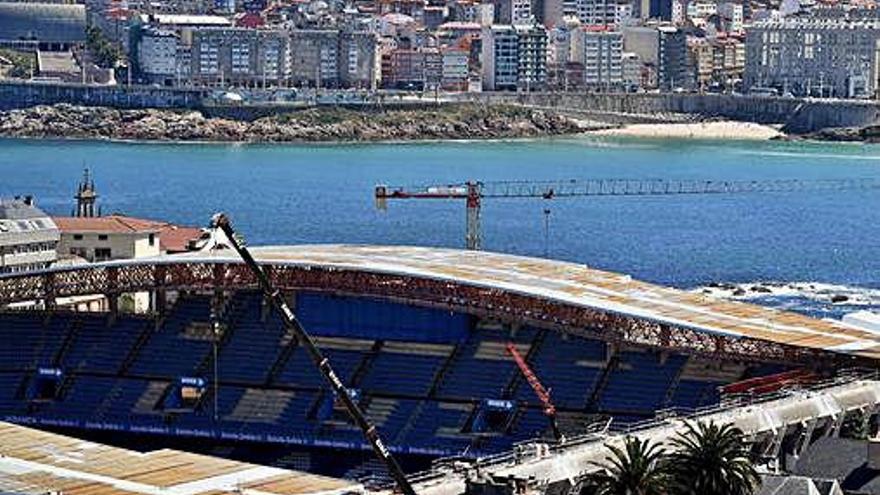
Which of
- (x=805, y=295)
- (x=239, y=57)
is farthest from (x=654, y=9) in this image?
(x=805, y=295)

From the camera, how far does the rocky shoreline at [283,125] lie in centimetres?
12669

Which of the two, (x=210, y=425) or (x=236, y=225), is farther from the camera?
(x=236, y=225)

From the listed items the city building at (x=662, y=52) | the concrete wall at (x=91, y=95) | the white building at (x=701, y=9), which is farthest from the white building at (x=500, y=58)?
the white building at (x=701, y=9)

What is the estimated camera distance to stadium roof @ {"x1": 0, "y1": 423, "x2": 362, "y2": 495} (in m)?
25.7

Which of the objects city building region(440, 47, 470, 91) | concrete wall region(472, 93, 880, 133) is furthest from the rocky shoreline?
city building region(440, 47, 470, 91)

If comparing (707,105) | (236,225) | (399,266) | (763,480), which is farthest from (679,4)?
(763,480)

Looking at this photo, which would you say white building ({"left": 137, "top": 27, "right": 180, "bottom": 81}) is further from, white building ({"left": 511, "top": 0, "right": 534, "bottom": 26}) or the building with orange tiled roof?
the building with orange tiled roof

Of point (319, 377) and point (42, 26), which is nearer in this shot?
point (319, 377)

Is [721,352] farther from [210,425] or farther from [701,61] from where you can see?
[701,61]

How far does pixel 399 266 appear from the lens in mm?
38031

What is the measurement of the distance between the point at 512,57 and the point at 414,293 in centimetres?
10787

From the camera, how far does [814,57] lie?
491 ft

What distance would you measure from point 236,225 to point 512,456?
4717 centimetres

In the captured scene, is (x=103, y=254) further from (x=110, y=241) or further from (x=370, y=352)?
(x=370, y=352)
